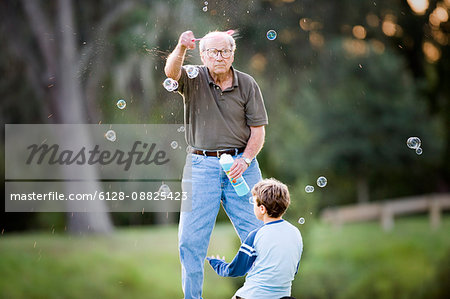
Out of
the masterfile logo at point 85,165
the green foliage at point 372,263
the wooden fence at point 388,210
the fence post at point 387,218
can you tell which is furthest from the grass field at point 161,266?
the masterfile logo at point 85,165

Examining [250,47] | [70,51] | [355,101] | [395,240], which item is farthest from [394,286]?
[70,51]

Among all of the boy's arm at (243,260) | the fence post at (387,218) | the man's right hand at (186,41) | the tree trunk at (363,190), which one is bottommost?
the fence post at (387,218)

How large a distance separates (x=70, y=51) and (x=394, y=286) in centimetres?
821

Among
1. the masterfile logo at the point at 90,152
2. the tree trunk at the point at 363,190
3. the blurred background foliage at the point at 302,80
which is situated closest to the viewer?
the blurred background foliage at the point at 302,80

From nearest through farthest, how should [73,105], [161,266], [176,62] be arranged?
[176,62], [161,266], [73,105]

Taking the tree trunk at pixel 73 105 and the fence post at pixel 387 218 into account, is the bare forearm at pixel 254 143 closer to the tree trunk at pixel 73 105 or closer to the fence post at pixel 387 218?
the tree trunk at pixel 73 105

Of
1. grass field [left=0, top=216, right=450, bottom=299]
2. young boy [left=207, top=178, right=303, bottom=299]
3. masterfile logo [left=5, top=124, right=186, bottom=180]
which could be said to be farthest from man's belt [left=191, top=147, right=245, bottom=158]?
masterfile logo [left=5, top=124, right=186, bottom=180]

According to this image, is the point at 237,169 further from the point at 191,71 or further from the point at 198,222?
the point at 191,71

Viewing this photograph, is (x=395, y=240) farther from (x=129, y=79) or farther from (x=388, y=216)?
(x=129, y=79)

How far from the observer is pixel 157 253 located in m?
12.3

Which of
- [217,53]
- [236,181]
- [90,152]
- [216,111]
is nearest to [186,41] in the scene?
[217,53]

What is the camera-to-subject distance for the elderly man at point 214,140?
13.5ft

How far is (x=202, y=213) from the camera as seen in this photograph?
163 inches

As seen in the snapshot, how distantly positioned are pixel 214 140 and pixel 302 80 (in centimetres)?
1225
